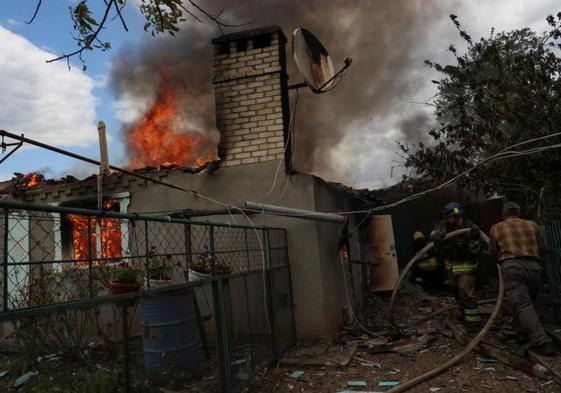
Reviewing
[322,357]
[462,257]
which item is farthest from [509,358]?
[322,357]

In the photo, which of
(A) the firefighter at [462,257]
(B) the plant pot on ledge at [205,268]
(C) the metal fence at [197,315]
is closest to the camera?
(C) the metal fence at [197,315]

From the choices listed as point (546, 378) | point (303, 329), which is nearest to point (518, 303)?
point (546, 378)

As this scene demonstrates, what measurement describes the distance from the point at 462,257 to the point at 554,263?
4.92 ft

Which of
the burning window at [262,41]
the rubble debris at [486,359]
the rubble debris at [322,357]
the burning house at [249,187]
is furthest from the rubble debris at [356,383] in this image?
the burning window at [262,41]

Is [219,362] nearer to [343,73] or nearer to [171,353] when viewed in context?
[171,353]

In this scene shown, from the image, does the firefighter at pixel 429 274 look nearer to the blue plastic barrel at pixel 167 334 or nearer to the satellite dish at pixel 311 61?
the satellite dish at pixel 311 61

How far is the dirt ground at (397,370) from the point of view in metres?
4.99

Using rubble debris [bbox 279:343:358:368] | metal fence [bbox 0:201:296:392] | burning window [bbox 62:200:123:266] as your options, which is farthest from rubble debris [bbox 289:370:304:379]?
burning window [bbox 62:200:123:266]

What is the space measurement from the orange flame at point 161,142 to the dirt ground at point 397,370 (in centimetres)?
496

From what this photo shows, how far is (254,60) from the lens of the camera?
7945 mm

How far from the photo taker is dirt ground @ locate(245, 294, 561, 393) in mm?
4992

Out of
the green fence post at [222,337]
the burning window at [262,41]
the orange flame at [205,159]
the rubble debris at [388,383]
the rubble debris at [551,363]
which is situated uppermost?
the burning window at [262,41]

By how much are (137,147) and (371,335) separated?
637 centimetres

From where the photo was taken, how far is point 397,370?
18.6ft
